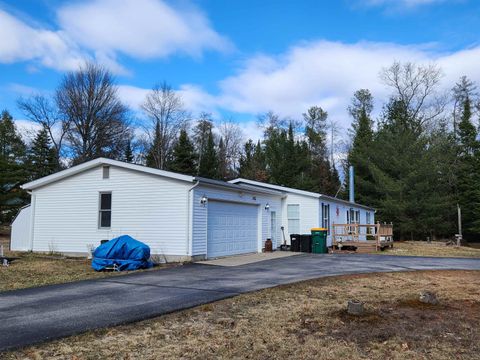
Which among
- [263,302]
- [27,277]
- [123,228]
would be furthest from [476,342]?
[123,228]

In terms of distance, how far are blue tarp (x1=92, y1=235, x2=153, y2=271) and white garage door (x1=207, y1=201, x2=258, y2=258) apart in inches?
116

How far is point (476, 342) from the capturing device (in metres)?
5.04

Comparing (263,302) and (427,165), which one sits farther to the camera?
(427,165)

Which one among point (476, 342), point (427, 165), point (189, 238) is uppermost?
point (427, 165)

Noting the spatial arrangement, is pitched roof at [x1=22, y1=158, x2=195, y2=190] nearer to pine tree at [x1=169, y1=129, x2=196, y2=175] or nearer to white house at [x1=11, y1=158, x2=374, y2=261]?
white house at [x1=11, y1=158, x2=374, y2=261]

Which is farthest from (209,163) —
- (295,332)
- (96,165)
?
(295,332)

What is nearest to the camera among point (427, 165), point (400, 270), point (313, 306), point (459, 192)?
point (313, 306)

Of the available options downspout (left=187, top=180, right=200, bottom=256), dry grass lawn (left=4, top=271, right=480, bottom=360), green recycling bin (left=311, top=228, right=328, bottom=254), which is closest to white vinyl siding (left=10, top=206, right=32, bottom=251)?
downspout (left=187, top=180, right=200, bottom=256)

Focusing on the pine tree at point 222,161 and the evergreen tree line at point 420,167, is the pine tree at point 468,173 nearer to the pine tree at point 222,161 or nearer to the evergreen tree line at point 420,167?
the evergreen tree line at point 420,167

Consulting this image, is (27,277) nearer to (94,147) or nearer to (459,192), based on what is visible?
(94,147)

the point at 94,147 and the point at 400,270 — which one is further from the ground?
the point at 94,147

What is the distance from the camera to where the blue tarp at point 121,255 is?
39.8 ft

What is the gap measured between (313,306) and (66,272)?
743 cm

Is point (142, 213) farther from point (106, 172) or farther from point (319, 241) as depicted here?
point (319, 241)
